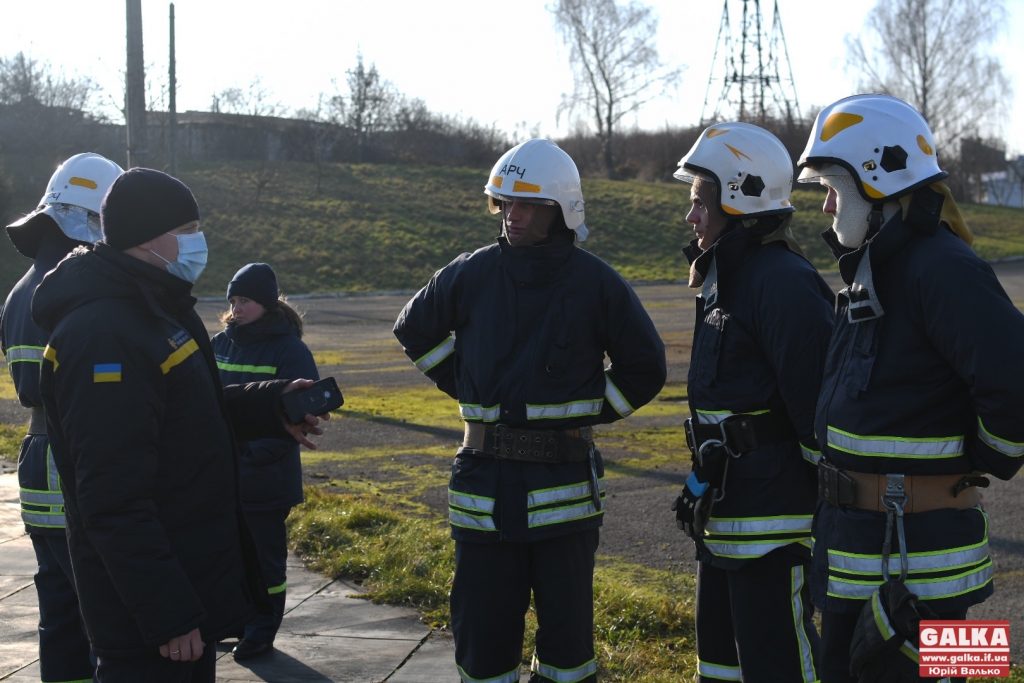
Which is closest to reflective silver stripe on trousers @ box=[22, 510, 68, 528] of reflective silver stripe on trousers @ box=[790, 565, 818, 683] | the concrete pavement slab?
the concrete pavement slab

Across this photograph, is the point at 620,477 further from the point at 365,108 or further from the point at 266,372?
the point at 365,108

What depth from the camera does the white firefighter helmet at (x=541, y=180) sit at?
4473mm

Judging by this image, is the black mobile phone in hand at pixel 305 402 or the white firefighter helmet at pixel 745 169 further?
the white firefighter helmet at pixel 745 169

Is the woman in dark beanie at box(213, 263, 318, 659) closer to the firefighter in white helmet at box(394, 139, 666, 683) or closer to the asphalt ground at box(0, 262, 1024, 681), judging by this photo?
the asphalt ground at box(0, 262, 1024, 681)

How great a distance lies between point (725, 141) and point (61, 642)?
314 centimetres

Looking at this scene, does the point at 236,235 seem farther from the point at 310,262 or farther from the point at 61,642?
the point at 61,642

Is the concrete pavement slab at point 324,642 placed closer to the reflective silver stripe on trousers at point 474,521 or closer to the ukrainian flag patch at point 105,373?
the reflective silver stripe on trousers at point 474,521

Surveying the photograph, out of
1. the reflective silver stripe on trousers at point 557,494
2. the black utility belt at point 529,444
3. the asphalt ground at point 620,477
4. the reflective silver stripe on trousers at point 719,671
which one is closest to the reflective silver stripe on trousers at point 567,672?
the reflective silver stripe on trousers at point 719,671

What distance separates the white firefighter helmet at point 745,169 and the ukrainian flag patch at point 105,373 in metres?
2.18

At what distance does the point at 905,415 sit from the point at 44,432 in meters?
3.15

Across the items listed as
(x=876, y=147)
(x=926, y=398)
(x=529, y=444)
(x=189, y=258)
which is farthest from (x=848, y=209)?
(x=189, y=258)

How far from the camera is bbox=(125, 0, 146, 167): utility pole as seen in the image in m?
12.0

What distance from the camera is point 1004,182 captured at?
63.2 m

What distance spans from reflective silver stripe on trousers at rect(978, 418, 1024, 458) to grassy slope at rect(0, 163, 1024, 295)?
3040 cm
